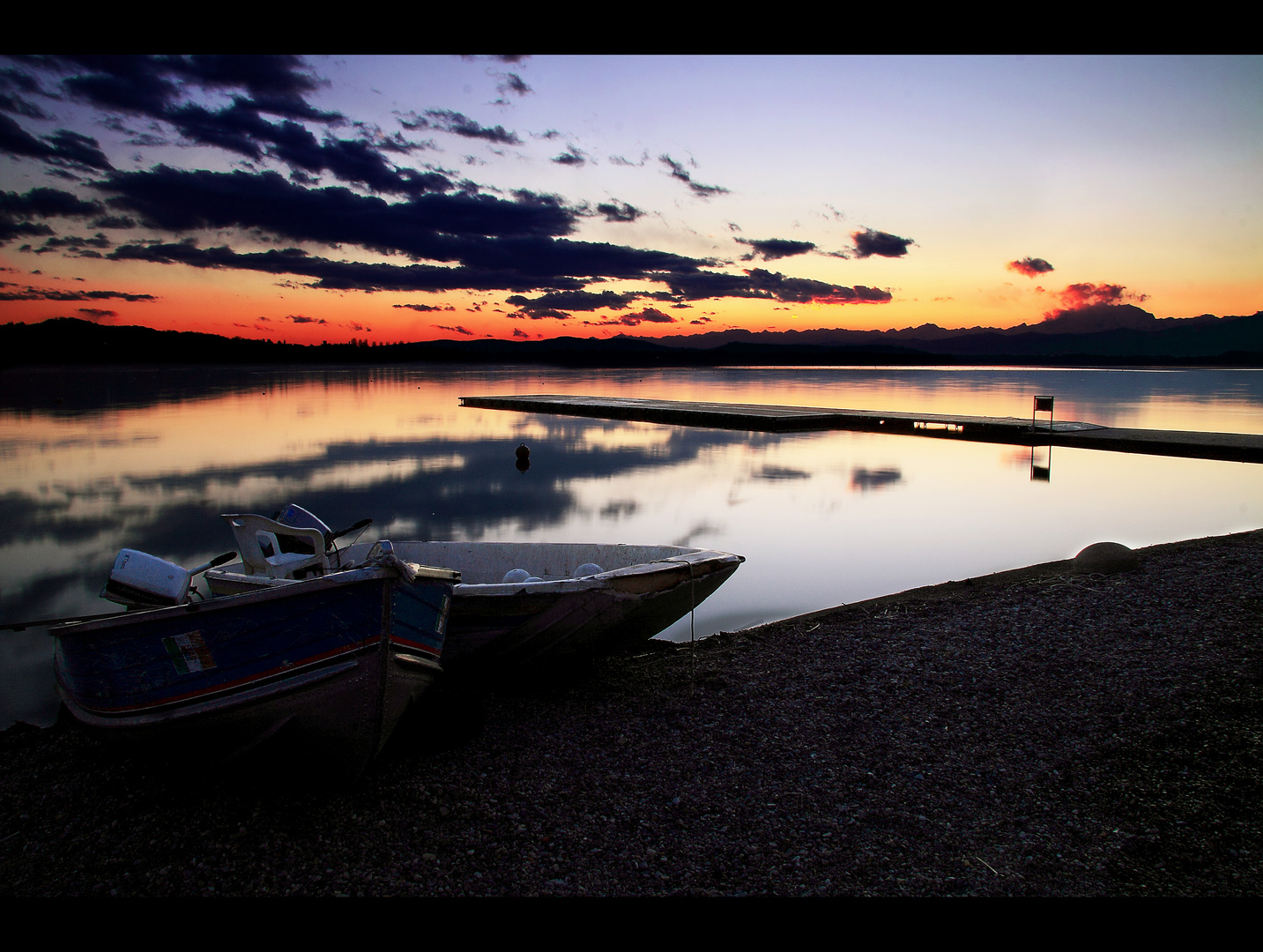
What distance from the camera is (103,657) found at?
4387 mm

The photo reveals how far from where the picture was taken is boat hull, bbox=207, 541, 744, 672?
5.71 meters

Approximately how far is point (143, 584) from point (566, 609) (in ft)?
9.65

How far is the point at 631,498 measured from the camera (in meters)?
18.3

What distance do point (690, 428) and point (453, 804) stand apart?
87.1 ft

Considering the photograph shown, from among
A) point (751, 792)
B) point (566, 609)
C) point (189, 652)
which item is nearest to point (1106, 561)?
point (751, 792)

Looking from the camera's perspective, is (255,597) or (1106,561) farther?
(1106,561)

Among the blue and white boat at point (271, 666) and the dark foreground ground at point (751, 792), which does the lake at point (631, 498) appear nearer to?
the dark foreground ground at point (751, 792)

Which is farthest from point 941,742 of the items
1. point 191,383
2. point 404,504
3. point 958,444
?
point 191,383

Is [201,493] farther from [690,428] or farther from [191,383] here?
[191,383]

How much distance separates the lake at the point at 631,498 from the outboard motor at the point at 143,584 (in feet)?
9.50

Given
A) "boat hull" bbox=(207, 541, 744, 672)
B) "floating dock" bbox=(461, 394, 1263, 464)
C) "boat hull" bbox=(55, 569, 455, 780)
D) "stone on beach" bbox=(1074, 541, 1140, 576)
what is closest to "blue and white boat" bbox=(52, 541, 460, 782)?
"boat hull" bbox=(55, 569, 455, 780)

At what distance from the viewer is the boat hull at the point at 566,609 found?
571cm

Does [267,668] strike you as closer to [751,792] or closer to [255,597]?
[255,597]
